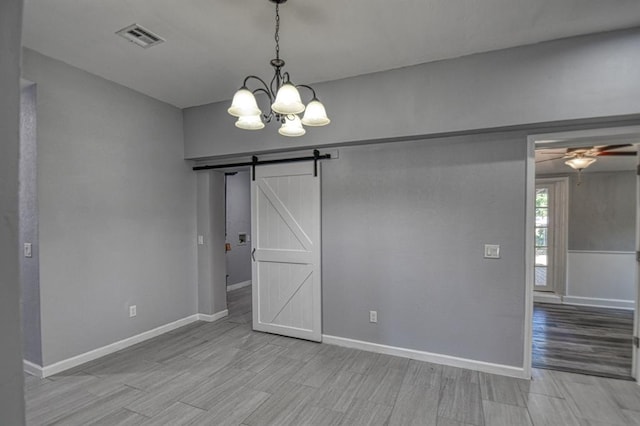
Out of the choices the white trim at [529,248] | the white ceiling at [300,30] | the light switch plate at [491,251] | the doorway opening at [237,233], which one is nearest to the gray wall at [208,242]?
the doorway opening at [237,233]

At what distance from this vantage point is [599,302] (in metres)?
5.23

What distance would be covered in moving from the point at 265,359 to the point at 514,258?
8.74 ft

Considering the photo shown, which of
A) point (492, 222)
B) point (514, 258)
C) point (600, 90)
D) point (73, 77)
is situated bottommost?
point (514, 258)

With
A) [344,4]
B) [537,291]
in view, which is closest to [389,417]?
[344,4]

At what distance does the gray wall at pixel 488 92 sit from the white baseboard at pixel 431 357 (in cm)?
224

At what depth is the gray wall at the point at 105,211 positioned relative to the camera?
302cm

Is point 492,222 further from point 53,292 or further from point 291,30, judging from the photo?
point 53,292

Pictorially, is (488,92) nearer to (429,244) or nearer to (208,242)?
(429,244)

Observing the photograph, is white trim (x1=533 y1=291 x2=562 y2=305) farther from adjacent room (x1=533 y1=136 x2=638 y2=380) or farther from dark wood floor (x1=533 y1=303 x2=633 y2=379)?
dark wood floor (x1=533 y1=303 x2=633 y2=379)

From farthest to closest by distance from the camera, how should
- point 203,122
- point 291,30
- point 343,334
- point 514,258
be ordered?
point 203,122 < point 343,334 < point 514,258 < point 291,30

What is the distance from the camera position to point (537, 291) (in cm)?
586

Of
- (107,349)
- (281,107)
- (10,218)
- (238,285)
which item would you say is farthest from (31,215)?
(238,285)

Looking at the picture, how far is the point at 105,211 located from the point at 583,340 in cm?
572

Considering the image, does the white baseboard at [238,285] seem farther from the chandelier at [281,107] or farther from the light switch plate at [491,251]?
the light switch plate at [491,251]
